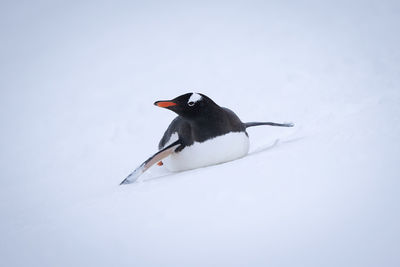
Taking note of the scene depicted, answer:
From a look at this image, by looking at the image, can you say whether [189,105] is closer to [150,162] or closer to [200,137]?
[200,137]

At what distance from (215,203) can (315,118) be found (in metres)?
2.70

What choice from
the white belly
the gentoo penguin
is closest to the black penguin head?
the gentoo penguin

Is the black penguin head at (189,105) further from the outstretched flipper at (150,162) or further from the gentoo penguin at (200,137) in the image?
the outstretched flipper at (150,162)

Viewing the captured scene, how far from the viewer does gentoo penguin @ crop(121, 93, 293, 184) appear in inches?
95.3

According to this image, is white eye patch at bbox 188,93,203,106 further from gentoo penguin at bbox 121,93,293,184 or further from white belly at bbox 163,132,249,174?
white belly at bbox 163,132,249,174

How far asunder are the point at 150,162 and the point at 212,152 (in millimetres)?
482

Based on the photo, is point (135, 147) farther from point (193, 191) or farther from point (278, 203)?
point (278, 203)

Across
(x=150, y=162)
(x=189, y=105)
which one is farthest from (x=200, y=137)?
(x=150, y=162)

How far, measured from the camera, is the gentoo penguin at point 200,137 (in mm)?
2422

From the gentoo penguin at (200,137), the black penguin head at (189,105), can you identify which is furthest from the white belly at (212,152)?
the black penguin head at (189,105)

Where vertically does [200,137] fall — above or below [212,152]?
above

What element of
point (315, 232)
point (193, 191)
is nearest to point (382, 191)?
point (315, 232)

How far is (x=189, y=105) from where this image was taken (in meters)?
2.42

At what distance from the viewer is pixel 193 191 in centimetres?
172
